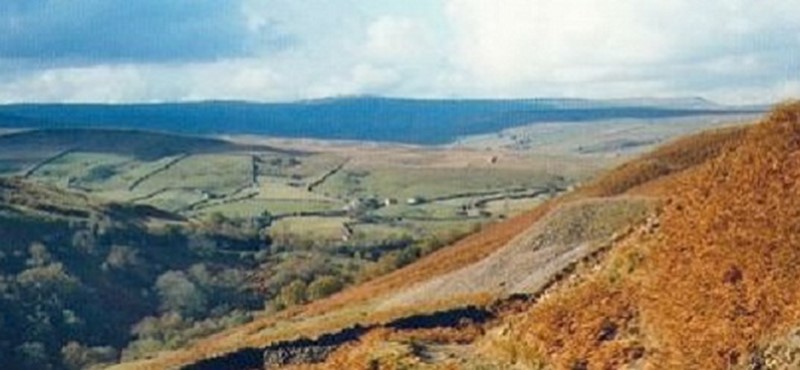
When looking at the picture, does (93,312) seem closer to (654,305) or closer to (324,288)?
(324,288)

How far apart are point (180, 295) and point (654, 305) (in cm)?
16547

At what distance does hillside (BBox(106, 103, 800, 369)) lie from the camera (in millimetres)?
26875

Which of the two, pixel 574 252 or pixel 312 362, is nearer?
pixel 312 362

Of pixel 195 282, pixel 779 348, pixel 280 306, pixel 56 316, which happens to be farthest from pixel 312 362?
pixel 195 282

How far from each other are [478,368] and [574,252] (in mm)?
13490

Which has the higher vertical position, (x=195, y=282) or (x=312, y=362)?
(x=312, y=362)

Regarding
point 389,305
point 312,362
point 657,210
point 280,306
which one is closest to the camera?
point 657,210

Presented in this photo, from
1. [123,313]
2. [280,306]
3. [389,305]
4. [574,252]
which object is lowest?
[123,313]

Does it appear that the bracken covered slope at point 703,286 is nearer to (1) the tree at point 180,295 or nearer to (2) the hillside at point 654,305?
(2) the hillside at point 654,305

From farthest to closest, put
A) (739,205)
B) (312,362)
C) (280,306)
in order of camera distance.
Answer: (280,306) < (312,362) < (739,205)

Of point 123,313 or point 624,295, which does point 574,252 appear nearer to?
point 624,295

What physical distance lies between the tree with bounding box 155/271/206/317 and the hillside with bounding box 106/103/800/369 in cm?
13860

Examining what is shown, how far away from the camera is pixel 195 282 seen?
197 meters

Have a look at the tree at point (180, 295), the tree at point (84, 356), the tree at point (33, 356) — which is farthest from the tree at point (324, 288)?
the tree at point (180, 295)
